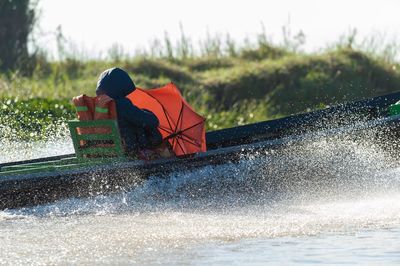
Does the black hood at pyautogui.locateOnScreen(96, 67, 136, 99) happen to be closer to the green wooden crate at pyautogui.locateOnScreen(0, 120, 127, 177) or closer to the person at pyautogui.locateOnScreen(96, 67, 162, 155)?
the person at pyautogui.locateOnScreen(96, 67, 162, 155)

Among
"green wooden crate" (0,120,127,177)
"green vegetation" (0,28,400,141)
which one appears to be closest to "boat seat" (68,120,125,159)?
"green wooden crate" (0,120,127,177)

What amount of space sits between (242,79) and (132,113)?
39.9 feet

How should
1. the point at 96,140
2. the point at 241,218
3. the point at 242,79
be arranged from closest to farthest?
the point at 241,218
the point at 96,140
the point at 242,79

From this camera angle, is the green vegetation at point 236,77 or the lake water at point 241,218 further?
the green vegetation at point 236,77

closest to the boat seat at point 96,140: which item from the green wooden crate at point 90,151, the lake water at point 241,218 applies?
the green wooden crate at point 90,151

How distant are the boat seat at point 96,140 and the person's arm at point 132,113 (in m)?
0.16

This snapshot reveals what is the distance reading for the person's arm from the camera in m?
12.4

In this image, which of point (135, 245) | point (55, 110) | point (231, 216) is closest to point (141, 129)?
point (231, 216)

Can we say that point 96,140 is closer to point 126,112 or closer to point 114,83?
point 126,112

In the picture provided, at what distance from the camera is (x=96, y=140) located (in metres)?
12.6

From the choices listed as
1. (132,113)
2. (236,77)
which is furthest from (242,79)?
(132,113)

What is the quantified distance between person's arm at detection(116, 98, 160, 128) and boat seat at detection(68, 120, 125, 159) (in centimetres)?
16

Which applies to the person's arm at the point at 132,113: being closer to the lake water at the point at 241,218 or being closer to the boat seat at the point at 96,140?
the boat seat at the point at 96,140

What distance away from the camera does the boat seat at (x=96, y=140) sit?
12344mm
